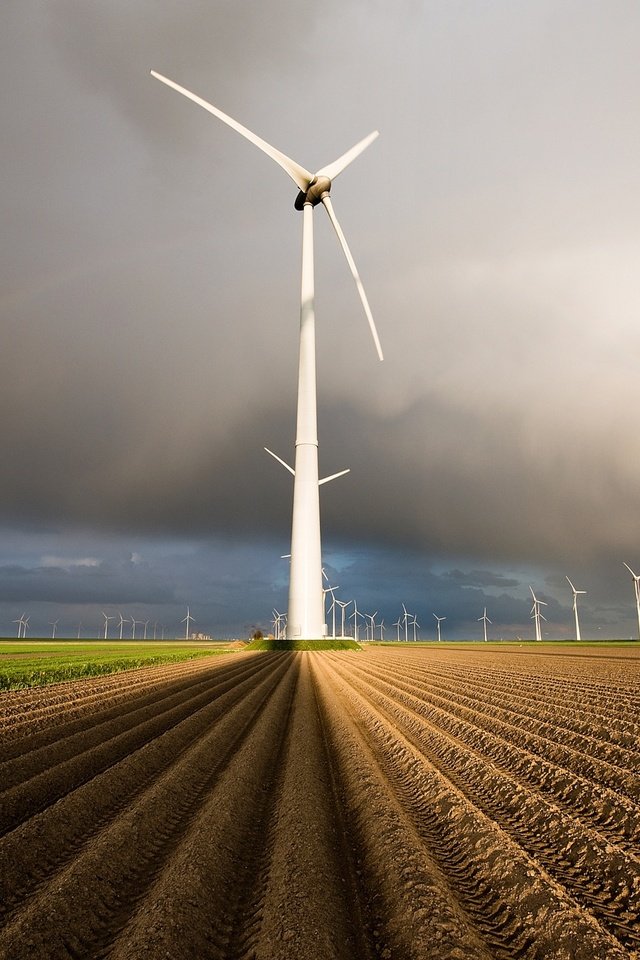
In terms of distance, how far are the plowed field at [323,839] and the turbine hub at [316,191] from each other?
5042cm

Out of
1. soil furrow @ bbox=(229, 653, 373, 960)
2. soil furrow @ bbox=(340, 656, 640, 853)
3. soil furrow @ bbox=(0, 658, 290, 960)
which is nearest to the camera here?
soil furrow @ bbox=(229, 653, 373, 960)

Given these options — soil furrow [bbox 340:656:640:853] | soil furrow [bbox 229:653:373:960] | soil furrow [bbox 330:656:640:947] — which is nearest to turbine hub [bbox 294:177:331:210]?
soil furrow [bbox 340:656:640:853]

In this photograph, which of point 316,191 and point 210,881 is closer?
point 210,881

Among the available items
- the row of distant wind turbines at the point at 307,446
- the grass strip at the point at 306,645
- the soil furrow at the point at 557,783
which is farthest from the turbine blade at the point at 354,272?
the soil furrow at the point at 557,783

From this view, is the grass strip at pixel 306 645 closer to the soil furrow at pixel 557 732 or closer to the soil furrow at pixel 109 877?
the soil furrow at pixel 557 732

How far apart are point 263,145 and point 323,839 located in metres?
51.8

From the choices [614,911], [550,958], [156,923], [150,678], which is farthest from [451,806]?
[150,678]

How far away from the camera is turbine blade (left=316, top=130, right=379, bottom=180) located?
2031 inches

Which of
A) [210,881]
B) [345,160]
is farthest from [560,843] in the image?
[345,160]

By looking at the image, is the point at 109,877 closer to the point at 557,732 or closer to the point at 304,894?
the point at 304,894

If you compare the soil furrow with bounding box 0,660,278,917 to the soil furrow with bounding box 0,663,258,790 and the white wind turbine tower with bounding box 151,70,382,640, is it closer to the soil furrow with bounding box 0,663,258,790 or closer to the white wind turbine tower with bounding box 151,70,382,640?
the soil furrow with bounding box 0,663,258,790

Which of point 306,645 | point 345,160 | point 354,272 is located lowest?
point 306,645

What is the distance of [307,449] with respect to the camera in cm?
5212

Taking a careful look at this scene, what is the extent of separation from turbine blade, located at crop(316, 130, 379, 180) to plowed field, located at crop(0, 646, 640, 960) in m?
51.6
